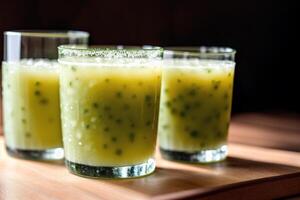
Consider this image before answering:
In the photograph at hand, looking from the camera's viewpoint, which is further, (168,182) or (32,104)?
(32,104)

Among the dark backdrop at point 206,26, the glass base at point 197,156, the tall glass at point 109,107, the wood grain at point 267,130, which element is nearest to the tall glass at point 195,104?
the glass base at point 197,156

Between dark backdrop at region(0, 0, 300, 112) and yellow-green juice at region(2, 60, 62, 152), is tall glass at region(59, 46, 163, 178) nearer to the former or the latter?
yellow-green juice at region(2, 60, 62, 152)

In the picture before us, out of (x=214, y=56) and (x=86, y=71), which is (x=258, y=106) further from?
(x=86, y=71)

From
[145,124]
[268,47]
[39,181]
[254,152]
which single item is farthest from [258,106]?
[39,181]

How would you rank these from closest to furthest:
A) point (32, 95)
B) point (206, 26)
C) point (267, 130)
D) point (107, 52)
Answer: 1. point (107, 52)
2. point (32, 95)
3. point (267, 130)
4. point (206, 26)

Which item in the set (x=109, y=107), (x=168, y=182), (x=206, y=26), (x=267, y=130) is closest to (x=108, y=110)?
(x=109, y=107)

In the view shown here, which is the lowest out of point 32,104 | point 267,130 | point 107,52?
point 267,130

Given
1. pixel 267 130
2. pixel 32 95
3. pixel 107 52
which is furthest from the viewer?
pixel 267 130

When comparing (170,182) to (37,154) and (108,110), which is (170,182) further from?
(37,154)
